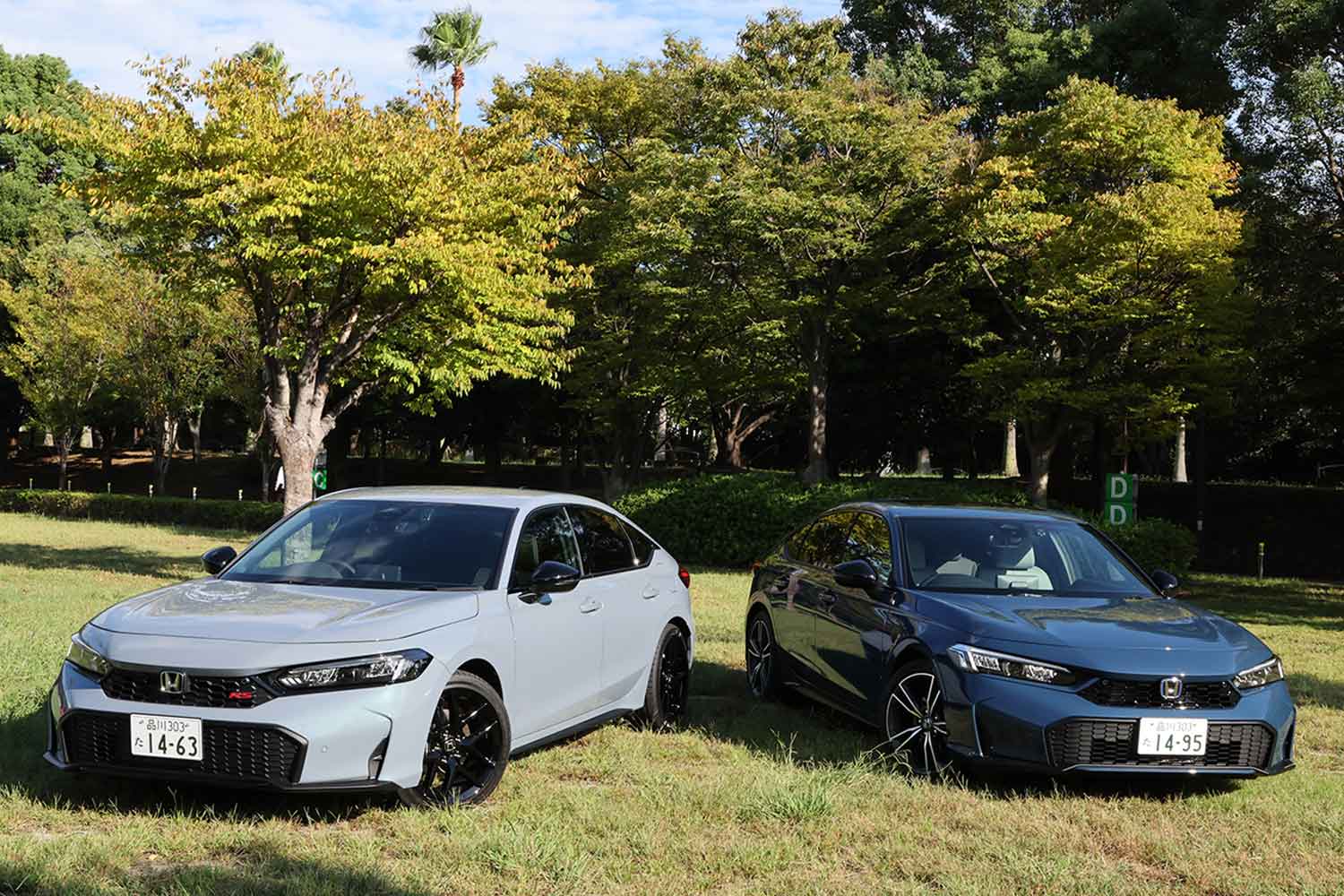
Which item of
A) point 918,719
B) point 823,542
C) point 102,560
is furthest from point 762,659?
point 102,560

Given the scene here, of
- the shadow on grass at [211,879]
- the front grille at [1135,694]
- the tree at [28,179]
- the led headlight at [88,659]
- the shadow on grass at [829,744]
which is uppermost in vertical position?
the tree at [28,179]

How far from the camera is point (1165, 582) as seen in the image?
320 inches

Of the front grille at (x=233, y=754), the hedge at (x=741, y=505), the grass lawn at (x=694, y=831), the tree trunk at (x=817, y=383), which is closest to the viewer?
the grass lawn at (x=694, y=831)

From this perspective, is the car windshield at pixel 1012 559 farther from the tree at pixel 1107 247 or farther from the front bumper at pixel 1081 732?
the tree at pixel 1107 247

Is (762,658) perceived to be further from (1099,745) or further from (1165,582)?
(1099,745)

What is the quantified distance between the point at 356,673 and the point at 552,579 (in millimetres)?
1325

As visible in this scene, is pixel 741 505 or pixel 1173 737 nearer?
pixel 1173 737

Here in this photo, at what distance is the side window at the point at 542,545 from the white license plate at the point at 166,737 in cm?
178

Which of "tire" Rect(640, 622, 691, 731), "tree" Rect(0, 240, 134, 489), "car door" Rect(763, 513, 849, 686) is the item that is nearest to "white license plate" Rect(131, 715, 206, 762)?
"tire" Rect(640, 622, 691, 731)

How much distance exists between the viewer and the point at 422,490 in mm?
7730

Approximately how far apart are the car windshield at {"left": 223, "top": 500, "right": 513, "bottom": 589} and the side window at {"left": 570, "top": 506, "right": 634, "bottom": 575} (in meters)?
0.72

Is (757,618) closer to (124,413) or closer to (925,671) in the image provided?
(925,671)

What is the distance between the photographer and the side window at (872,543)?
8.04 meters

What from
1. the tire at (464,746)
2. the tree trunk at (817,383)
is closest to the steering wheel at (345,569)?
the tire at (464,746)
